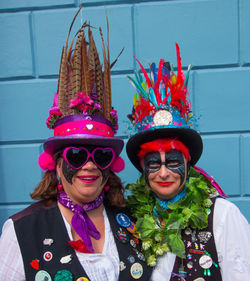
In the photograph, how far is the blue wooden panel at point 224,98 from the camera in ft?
9.16

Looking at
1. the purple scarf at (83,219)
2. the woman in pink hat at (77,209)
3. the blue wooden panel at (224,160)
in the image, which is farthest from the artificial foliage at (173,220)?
the blue wooden panel at (224,160)

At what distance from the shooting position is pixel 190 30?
9.16 feet

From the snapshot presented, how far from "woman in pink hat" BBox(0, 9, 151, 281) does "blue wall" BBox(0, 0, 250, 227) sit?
112 cm

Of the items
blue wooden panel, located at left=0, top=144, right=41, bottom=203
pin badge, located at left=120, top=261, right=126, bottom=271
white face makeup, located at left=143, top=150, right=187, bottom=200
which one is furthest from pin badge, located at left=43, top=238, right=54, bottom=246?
blue wooden panel, located at left=0, top=144, right=41, bottom=203

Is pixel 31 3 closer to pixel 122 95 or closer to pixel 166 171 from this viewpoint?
pixel 122 95

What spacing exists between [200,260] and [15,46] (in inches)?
107

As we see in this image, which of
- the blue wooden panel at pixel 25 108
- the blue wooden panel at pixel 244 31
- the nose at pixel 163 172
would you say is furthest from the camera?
the blue wooden panel at pixel 25 108

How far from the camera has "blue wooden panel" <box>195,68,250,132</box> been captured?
279cm

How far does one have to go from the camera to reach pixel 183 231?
1764mm

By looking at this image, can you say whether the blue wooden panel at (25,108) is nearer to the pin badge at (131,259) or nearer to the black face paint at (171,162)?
the black face paint at (171,162)

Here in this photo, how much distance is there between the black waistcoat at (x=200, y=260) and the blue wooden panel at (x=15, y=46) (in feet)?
7.60

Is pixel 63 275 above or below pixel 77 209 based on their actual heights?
below

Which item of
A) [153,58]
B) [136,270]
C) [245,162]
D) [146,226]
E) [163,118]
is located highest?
[153,58]

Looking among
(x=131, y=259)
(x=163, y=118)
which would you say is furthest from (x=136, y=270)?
(x=163, y=118)
